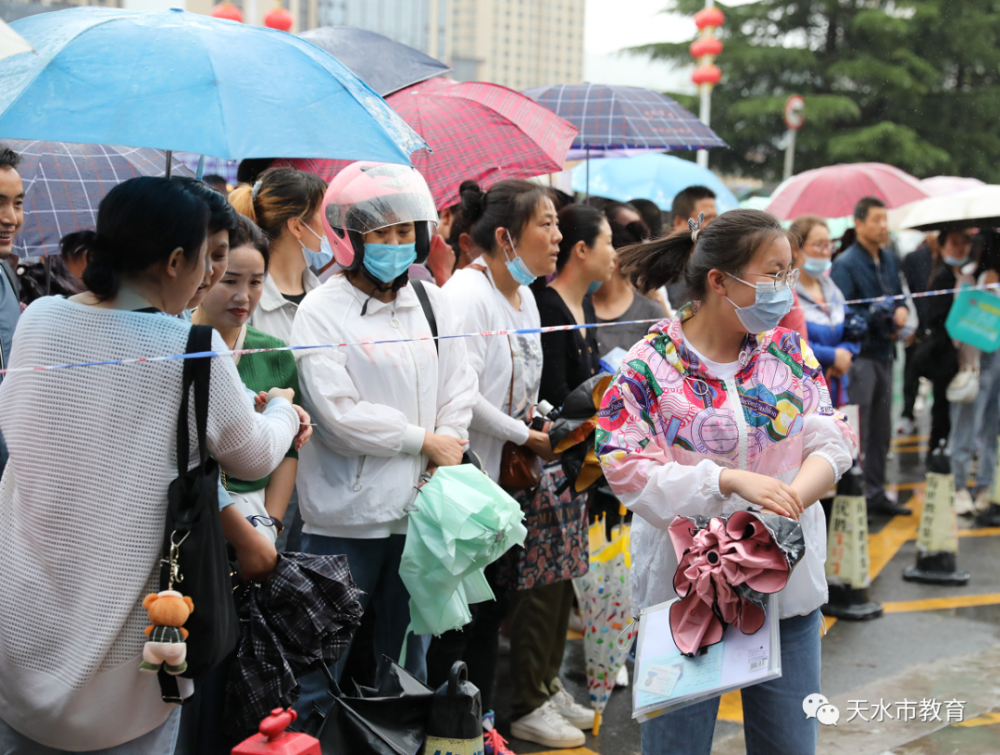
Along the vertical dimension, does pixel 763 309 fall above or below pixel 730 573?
above

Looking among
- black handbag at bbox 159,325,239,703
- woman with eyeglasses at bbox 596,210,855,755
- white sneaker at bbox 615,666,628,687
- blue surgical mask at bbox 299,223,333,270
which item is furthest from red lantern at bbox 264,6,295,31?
black handbag at bbox 159,325,239,703

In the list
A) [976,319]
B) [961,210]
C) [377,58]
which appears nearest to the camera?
[377,58]

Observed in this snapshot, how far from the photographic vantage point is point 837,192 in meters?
9.80

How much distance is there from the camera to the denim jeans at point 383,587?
3.53 metres

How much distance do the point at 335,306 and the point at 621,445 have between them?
127cm

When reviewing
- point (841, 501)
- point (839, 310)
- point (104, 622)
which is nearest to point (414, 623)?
point (104, 622)

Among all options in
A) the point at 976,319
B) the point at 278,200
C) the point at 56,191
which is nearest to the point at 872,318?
the point at 976,319

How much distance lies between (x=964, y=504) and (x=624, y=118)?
4273 millimetres

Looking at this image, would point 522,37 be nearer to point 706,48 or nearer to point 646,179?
point 706,48

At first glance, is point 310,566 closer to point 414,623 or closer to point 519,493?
point 414,623

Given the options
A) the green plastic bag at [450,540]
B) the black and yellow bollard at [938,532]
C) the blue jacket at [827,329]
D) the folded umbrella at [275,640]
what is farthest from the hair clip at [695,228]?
the black and yellow bollard at [938,532]

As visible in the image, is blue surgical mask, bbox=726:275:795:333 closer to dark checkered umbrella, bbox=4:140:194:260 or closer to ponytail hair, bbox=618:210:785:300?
ponytail hair, bbox=618:210:785:300

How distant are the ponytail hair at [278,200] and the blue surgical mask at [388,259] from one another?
1.76 feet

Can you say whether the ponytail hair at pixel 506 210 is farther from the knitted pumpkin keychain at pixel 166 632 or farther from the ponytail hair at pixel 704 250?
the knitted pumpkin keychain at pixel 166 632
